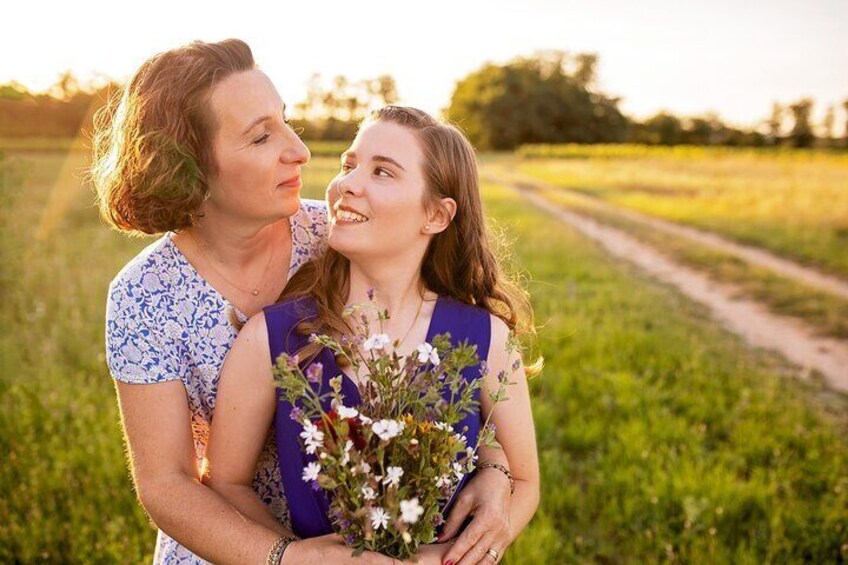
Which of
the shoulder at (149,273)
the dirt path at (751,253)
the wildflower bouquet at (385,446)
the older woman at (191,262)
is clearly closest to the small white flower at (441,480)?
the wildflower bouquet at (385,446)

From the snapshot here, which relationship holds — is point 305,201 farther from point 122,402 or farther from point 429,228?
point 122,402

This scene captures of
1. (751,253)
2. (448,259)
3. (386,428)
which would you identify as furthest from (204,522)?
(751,253)

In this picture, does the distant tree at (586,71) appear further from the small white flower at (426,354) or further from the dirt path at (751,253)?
the small white flower at (426,354)

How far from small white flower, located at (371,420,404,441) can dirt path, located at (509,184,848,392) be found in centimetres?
631

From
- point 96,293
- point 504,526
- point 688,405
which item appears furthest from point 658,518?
point 96,293

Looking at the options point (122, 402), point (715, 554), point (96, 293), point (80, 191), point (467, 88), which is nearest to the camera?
point (122, 402)

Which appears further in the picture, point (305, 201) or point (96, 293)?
point (96, 293)

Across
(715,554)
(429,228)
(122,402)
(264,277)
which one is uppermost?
(429,228)

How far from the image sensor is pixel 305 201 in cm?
299

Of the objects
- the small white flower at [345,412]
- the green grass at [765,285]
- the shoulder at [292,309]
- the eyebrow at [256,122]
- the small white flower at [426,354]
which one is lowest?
the green grass at [765,285]

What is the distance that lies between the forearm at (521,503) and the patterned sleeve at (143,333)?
1147mm

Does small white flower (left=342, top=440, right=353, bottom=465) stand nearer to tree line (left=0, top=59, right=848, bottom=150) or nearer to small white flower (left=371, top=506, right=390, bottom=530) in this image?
small white flower (left=371, top=506, right=390, bottom=530)

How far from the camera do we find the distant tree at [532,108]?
88562 millimetres

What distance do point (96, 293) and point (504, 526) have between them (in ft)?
25.5
